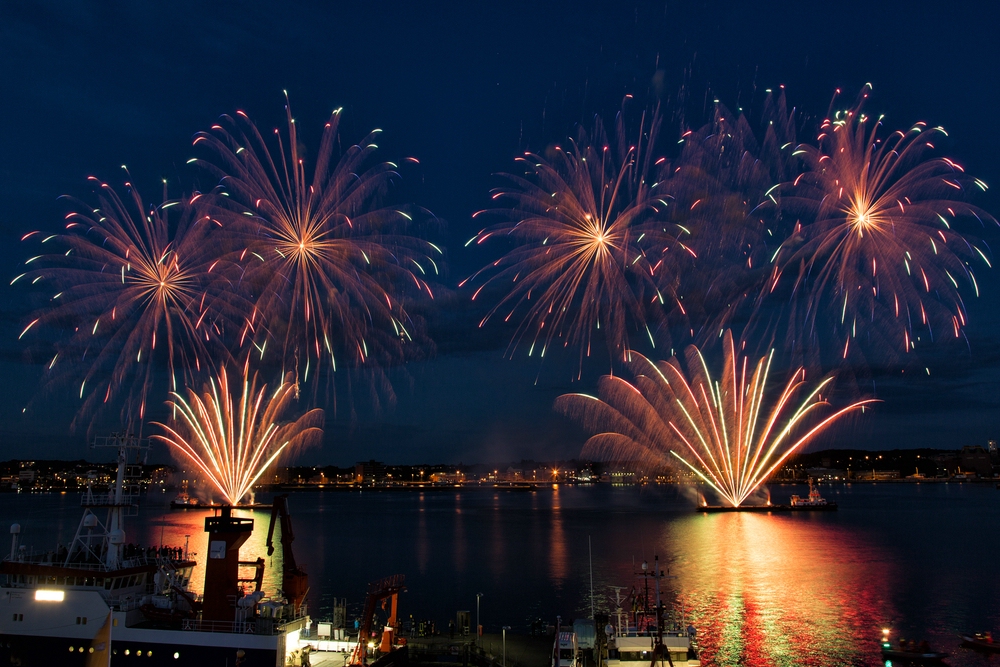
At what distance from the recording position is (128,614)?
894 inches

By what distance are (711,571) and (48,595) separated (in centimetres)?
4593

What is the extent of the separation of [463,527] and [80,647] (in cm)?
8017

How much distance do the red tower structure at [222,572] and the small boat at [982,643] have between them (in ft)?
106

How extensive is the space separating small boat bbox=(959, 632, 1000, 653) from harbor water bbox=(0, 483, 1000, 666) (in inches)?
24.6

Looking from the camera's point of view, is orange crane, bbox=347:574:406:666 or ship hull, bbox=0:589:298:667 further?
orange crane, bbox=347:574:406:666

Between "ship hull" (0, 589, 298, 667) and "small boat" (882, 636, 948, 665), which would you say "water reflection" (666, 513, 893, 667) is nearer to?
"small boat" (882, 636, 948, 665)

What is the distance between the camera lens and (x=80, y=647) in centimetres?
2236

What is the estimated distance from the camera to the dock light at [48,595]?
896 inches

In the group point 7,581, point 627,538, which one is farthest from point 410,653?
point 627,538

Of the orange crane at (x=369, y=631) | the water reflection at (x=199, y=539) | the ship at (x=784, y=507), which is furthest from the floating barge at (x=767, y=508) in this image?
the orange crane at (x=369, y=631)

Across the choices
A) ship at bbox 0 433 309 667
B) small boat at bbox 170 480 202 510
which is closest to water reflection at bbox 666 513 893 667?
ship at bbox 0 433 309 667

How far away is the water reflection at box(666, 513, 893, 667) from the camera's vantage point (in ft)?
112

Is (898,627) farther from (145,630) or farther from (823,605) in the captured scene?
(145,630)

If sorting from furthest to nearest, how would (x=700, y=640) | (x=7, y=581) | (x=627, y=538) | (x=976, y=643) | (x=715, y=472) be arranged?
1. (x=715, y=472)
2. (x=627, y=538)
3. (x=700, y=640)
4. (x=976, y=643)
5. (x=7, y=581)
